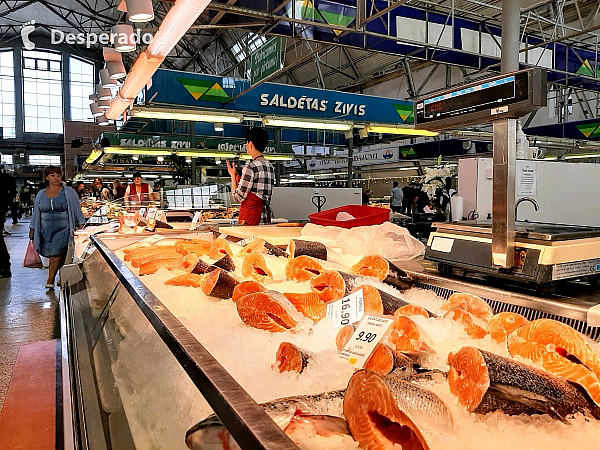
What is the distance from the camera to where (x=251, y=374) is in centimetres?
95

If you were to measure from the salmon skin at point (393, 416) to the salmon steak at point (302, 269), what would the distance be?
1043mm

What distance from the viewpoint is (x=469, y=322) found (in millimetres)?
1142

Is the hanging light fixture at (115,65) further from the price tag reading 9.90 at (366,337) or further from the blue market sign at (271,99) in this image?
the price tag reading 9.90 at (366,337)

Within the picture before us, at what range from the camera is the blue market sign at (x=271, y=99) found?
643 cm

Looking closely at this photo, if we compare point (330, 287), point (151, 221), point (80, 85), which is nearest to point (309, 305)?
point (330, 287)

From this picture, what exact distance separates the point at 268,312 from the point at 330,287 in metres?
0.28

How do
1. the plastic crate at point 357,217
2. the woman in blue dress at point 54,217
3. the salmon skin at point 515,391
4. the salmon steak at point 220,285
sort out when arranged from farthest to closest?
the woman in blue dress at point 54,217 → the plastic crate at point 357,217 → the salmon steak at point 220,285 → the salmon skin at point 515,391

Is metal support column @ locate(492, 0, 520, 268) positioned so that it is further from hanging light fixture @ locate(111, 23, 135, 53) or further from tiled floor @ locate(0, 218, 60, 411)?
hanging light fixture @ locate(111, 23, 135, 53)

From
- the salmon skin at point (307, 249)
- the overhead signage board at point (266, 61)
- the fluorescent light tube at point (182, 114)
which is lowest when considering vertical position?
the salmon skin at point (307, 249)

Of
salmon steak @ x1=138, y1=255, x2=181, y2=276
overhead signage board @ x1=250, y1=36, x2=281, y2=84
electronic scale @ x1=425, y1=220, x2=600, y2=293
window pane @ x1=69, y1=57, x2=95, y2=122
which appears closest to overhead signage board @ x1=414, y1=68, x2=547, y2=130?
electronic scale @ x1=425, y1=220, x2=600, y2=293

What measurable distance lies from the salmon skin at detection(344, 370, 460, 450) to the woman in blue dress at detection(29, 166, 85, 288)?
623 centimetres

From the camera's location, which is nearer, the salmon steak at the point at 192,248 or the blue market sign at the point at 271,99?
the salmon steak at the point at 192,248

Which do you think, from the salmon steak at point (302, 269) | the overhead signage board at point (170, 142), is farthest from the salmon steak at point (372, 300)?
the overhead signage board at point (170, 142)

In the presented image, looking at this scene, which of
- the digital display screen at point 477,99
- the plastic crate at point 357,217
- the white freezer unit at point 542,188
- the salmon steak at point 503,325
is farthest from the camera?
the white freezer unit at point 542,188
